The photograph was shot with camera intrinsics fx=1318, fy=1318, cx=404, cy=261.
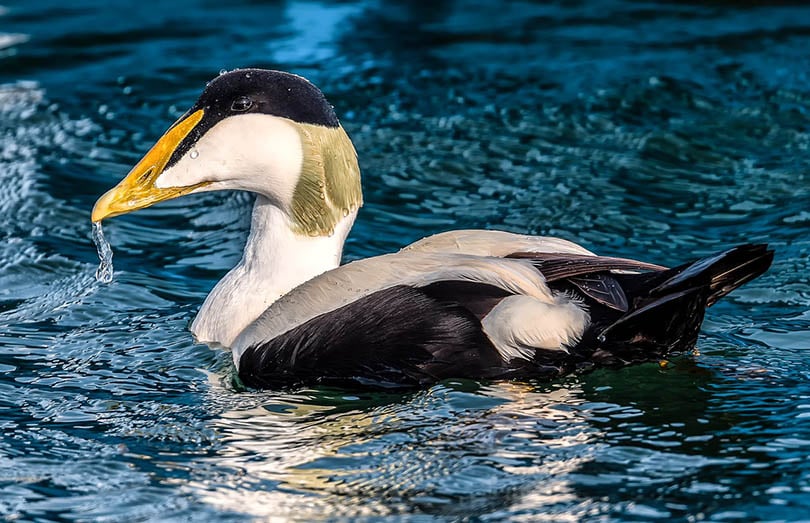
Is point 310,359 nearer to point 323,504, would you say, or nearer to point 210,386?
point 210,386

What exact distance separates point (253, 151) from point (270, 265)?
1.56ft

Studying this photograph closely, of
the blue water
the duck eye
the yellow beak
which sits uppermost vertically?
the duck eye

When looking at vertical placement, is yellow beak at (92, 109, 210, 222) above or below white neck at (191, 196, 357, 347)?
above

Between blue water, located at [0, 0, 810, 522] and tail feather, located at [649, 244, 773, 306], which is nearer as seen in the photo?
blue water, located at [0, 0, 810, 522]

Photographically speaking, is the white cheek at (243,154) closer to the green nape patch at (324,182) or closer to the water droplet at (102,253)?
the green nape patch at (324,182)

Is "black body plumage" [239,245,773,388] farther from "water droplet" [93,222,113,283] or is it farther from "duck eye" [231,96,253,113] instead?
"water droplet" [93,222,113,283]

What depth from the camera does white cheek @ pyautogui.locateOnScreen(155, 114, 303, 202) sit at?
4973mm

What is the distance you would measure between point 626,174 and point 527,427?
3.64 meters

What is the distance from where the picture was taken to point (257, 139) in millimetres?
4984

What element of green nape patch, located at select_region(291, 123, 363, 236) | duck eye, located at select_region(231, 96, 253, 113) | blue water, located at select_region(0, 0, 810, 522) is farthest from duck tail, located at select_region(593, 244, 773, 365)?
duck eye, located at select_region(231, 96, 253, 113)

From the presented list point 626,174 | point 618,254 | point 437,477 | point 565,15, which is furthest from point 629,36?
point 437,477

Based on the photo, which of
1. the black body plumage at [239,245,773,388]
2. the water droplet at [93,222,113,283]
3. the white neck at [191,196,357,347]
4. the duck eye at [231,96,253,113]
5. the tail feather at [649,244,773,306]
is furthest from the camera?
the water droplet at [93,222,113,283]

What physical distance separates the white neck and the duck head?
0.30 feet

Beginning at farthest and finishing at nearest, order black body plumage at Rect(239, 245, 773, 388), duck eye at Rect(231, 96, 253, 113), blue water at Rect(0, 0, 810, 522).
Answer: duck eye at Rect(231, 96, 253, 113), black body plumage at Rect(239, 245, 773, 388), blue water at Rect(0, 0, 810, 522)
